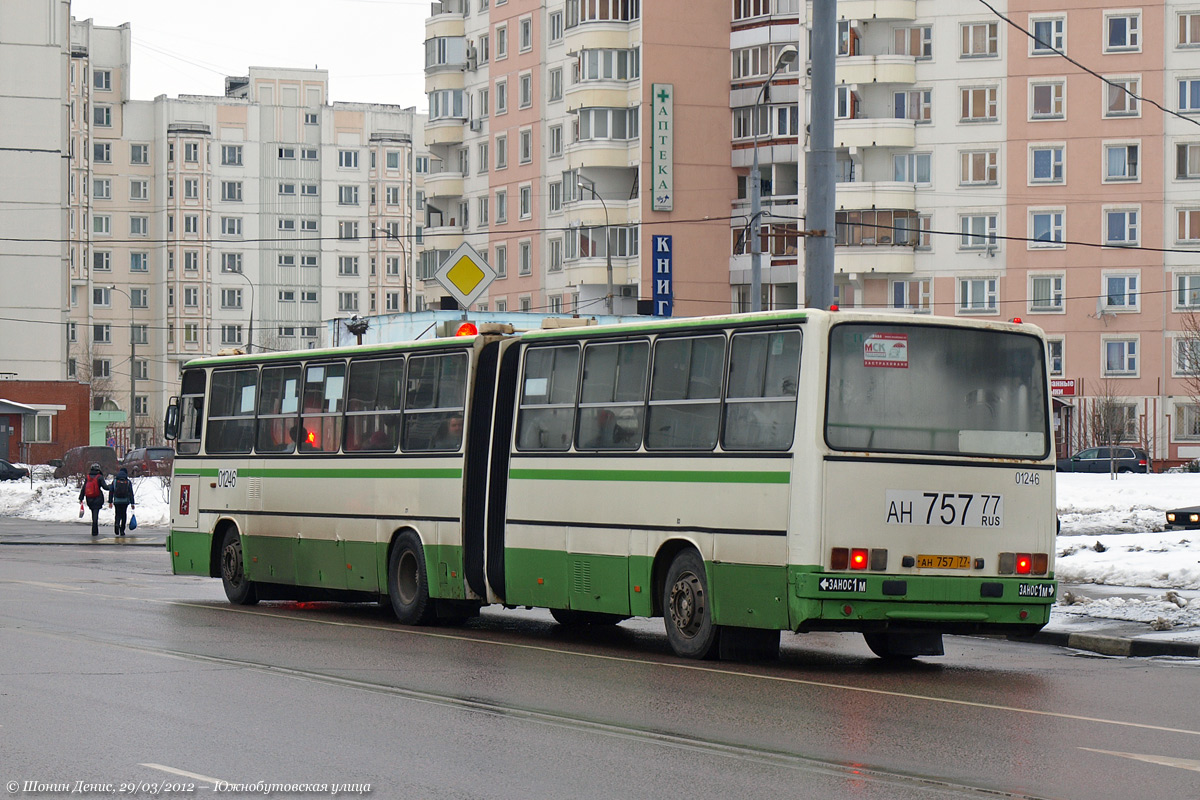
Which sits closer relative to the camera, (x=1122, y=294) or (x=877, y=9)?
(x=1122, y=294)

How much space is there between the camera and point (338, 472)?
21062 mm

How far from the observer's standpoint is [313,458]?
21.6 meters

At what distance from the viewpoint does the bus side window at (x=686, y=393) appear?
1594cm

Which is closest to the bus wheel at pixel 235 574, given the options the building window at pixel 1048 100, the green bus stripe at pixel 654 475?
the green bus stripe at pixel 654 475

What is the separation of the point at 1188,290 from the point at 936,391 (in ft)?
201

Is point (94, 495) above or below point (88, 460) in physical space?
below

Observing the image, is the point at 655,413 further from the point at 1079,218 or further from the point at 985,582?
the point at 1079,218

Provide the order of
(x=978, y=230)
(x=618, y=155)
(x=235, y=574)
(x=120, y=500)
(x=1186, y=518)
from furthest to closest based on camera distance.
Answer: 1. (x=618, y=155)
2. (x=978, y=230)
3. (x=120, y=500)
4. (x=1186, y=518)
5. (x=235, y=574)

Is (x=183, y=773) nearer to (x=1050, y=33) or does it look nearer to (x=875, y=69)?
(x=875, y=69)

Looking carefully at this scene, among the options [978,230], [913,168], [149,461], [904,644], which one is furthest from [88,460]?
[904,644]

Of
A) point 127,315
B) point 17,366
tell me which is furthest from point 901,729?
point 127,315

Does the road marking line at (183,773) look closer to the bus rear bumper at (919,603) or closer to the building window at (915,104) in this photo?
the bus rear bumper at (919,603)

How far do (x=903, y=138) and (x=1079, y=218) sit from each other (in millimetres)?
7624

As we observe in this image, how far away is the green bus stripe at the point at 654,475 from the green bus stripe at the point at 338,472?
45.9 inches
